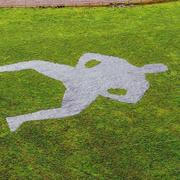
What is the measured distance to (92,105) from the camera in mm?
7008

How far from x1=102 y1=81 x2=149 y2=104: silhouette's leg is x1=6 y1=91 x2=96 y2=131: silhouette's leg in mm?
311

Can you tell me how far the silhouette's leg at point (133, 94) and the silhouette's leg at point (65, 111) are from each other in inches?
12.2

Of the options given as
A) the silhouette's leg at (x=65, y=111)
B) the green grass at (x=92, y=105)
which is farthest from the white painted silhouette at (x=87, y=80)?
the green grass at (x=92, y=105)

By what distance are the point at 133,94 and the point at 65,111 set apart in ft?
3.46

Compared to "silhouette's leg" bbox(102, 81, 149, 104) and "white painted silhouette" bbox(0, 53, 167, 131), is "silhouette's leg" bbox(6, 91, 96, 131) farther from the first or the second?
"silhouette's leg" bbox(102, 81, 149, 104)

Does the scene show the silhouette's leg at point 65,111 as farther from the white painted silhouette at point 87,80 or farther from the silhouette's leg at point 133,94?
the silhouette's leg at point 133,94

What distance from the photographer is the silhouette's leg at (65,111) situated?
6.69m

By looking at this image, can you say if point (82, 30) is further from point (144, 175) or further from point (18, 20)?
point (144, 175)

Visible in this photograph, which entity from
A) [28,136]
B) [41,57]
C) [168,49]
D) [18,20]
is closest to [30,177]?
[28,136]

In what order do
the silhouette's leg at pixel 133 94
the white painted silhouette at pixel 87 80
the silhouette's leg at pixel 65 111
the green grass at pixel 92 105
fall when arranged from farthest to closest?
the silhouette's leg at pixel 133 94 < the white painted silhouette at pixel 87 80 < the silhouette's leg at pixel 65 111 < the green grass at pixel 92 105

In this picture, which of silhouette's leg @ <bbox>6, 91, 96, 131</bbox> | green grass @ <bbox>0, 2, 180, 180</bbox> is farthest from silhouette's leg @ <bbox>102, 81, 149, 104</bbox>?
silhouette's leg @ <bbox>6, 91, 96, 131</bbox>

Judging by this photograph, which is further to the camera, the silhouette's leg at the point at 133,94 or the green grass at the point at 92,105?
the silhouette's leg at the point at 133,94

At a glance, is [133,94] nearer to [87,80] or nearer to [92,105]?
[92,105]

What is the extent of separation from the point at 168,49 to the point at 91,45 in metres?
1.32
